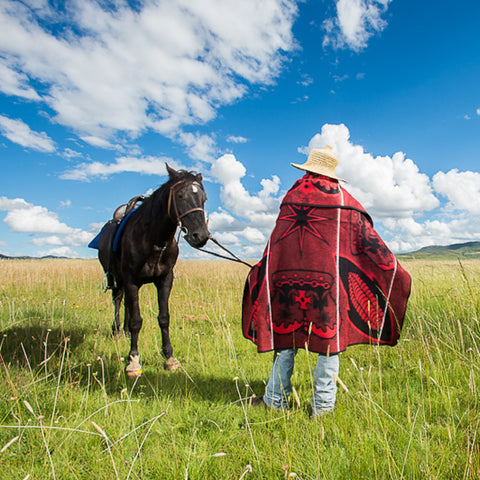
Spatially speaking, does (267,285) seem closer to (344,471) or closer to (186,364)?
(344,471)

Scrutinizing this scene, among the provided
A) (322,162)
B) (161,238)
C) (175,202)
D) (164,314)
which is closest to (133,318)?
(164,314)

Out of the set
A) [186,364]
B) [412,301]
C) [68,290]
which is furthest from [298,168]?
[68,290]

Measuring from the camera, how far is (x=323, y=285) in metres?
3.21

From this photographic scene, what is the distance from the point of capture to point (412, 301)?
6582mm

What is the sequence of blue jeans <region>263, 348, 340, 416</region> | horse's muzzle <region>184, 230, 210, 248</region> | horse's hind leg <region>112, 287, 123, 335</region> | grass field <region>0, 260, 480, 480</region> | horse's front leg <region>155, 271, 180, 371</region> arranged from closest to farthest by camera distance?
grass field <region>0, 260, 480, 480</region>
blue jeans <region>263, 348, 340, 416</region>
horse's muzzle <region>184, 230, 210, 248</region>
horse's front leg <region>155, 271, 180, 371</region>
horse's hind leg <region>112, 287, 123, 335</region>

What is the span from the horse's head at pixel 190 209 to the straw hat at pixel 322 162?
1583 millimetres

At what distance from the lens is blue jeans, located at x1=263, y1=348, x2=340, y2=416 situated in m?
3.16

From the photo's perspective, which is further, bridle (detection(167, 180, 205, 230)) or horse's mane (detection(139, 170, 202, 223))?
horse's mane (detection(139, 170, 202, 223))

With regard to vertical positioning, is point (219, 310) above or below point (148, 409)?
above

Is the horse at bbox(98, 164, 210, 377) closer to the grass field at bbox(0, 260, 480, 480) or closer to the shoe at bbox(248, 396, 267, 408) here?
the grass field at bbox(0, 260, 480, 480)

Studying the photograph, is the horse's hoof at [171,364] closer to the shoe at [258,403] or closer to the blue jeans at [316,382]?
the shoe at [258,403]

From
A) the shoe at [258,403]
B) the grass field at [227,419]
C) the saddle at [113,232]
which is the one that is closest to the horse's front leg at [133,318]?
the grass field at [227,419]

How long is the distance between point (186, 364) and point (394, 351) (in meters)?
3.19

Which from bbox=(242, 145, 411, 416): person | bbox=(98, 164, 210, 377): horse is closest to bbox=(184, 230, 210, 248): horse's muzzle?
bbox=(98, 164, 210, 377): horse
